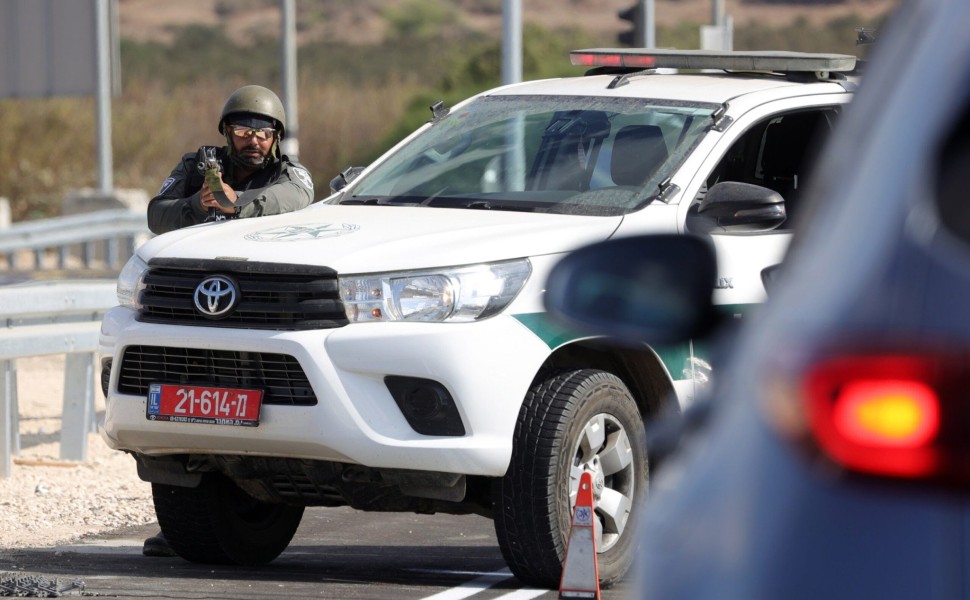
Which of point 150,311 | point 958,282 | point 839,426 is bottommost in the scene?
point 150,311

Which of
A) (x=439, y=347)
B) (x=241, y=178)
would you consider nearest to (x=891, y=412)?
(x=439, y=347)

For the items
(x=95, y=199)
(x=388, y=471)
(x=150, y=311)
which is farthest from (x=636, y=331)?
(x=95, y=199)

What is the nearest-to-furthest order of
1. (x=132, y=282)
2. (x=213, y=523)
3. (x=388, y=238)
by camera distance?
(x=388, y=238)
(x=132, y=282)
(x=213, y=523)

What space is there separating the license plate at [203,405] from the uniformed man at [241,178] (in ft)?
4.55

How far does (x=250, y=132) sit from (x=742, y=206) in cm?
248

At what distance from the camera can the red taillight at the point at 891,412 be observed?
1.59 meters

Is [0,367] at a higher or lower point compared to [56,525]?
higher

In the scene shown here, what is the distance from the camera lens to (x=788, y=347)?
5.50 feet

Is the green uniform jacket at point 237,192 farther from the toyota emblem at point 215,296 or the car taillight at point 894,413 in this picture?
the car taillight at point 894,413

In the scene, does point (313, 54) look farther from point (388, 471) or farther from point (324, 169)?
point (388, 471)

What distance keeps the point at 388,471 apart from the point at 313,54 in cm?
7764

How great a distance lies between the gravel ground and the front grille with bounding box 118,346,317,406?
58.8 inches

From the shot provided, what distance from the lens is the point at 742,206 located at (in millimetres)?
6215

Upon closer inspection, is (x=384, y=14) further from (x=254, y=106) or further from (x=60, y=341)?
(x=254, y=106)
